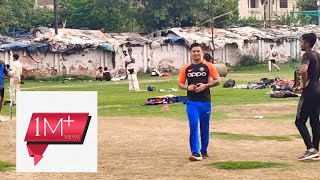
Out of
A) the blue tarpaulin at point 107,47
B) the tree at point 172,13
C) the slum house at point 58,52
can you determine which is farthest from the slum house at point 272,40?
the slum house at point 58,52

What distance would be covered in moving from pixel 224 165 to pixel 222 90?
2006 cm

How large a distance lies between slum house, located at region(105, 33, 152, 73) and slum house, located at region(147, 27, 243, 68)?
0.61m

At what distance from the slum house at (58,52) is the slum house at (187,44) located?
4137 mm

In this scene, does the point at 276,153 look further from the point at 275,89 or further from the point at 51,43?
the point at 51,43

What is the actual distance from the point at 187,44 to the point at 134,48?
410 centimetres

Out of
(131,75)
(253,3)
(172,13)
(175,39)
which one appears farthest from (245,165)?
(253,3)

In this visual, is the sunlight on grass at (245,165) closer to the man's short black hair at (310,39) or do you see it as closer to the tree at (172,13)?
the man's short black hair at (310,39)

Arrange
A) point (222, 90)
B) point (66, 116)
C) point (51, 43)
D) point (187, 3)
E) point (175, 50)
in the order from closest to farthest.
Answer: point (66, 116) → point (222, 90) → point (51, 43) → point (175, 50) → point (187, 3)

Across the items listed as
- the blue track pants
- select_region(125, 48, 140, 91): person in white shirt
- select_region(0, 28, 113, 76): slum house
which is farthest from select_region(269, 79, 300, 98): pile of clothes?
select_region(0, 28, 113, 76): slum house

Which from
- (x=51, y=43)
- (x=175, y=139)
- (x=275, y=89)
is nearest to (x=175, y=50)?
(x=51, y=43)

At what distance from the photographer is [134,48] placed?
54406 millimetres

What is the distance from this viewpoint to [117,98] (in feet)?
99.9

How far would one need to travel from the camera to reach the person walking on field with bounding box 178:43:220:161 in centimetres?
1366

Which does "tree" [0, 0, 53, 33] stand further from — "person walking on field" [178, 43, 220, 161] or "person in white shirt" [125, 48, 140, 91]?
"person walking on field" [178, 43, 220, 161]
